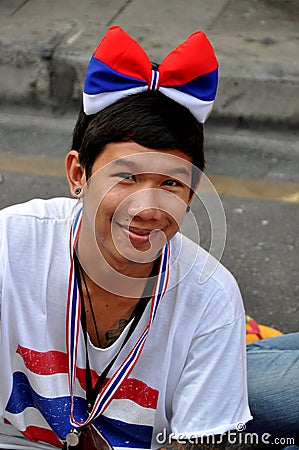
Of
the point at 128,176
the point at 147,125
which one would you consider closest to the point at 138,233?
the point at 128,176

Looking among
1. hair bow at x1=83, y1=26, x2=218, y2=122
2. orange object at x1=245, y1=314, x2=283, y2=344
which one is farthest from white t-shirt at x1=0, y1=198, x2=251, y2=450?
orange object at x1=245, y1=314, x2=283, y2=344

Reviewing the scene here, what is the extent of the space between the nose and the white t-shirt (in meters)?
0.26

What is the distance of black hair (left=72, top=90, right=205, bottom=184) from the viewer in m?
1.79

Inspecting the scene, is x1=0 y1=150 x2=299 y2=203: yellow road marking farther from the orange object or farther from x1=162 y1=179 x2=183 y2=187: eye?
x1=162 y1=179 x2=183 y2=187: eye

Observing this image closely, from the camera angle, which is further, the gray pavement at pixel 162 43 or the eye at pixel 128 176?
the gray pavement at pixel 162 43

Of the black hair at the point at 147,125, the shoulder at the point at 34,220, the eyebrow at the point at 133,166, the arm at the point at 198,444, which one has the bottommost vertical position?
the arm at the point at 198,444

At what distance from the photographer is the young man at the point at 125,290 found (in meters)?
1.80

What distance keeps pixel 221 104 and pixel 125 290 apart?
278 cm

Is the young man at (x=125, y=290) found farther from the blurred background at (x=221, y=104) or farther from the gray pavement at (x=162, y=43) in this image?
the gray pavement at (x=162, y=43)

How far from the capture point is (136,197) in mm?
1779

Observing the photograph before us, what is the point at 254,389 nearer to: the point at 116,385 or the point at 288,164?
the point at 116,385

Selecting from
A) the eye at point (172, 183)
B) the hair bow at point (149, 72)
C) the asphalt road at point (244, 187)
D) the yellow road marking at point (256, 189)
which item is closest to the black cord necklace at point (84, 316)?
the eye at point (172, 183)

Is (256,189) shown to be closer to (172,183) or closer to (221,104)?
(221,104)

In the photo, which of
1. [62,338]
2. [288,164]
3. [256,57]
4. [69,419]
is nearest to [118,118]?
[62,338]
